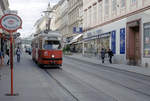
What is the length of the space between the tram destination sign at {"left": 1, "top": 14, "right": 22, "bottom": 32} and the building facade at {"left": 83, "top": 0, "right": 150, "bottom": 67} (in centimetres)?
1667

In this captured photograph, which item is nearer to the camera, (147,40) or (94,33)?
(147,40)

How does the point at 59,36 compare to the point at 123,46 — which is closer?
the point at 59,36

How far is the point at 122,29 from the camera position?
3014 cm

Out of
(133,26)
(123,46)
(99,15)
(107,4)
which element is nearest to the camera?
(133,26)

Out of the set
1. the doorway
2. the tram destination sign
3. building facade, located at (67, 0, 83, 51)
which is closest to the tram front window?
the doorway

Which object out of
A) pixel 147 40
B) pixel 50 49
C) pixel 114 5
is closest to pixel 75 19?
pixel 114 5

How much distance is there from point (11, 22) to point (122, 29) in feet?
72.1

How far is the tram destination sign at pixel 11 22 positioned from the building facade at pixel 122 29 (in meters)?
16.7

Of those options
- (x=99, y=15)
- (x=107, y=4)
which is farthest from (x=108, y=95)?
(x=99, y=15)

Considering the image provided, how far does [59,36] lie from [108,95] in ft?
41.7

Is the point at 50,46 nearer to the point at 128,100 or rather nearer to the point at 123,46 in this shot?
the point at 123,46

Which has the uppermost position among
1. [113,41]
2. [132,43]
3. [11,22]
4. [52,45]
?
[11,22]

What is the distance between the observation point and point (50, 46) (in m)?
21.5

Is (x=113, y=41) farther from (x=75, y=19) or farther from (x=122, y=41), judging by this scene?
(x=75, y=19)
